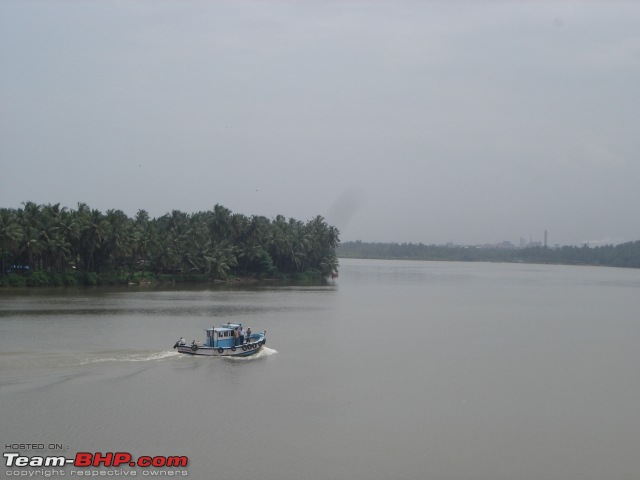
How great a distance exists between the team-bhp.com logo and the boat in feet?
42.2

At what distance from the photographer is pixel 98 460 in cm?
1689

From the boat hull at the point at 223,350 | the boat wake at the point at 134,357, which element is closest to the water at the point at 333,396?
the boat wake at the point at 134,357

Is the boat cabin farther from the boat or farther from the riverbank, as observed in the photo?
the riverbank

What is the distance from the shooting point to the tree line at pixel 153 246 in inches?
2451

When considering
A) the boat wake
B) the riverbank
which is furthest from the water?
the riverbank

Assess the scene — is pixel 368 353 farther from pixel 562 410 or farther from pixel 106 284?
pixel 106 284

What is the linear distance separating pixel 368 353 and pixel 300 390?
8624 mm

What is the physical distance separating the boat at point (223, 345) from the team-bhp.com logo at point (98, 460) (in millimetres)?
12869

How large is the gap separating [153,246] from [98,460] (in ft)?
194

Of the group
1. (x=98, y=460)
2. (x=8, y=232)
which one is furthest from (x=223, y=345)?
(x=8, y=232)

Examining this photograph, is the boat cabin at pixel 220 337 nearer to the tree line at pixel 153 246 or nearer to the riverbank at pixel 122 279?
the tree line at pixel 153 246

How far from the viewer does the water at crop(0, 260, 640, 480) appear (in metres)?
17.9

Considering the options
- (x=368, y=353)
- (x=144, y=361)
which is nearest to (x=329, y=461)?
(x=144, y=361)

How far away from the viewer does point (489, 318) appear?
48812mm
